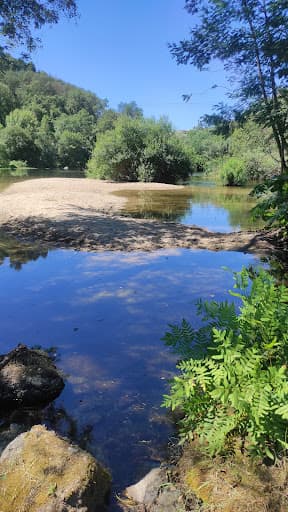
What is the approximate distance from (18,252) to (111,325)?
4.38 meters

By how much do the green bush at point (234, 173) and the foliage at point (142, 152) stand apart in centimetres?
460

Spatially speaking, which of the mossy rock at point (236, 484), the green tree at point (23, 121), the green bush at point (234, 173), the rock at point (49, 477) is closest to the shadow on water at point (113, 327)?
the rock at point (49, 477)

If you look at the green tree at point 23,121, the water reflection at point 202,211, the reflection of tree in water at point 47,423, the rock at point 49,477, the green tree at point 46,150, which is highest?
the green tree at point 23,121

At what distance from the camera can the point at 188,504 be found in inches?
79.9

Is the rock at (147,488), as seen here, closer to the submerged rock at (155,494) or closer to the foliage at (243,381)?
the submerged rock at (155,494)

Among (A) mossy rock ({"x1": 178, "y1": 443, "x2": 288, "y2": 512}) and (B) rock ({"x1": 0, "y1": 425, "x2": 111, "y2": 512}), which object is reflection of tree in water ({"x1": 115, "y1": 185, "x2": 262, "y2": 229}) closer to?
(A) mossy rock ({"x1": 178, "y1": 443, "x2": 288, "y2": 512})

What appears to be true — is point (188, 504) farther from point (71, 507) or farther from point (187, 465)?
point (71, 507)

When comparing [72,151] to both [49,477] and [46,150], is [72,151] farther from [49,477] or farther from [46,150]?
[49,477]

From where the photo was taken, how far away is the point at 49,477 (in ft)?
6.40

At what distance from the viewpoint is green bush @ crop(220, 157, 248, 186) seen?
28938mm

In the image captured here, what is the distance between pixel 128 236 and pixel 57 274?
3.30 meters

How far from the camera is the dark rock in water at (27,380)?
310cm

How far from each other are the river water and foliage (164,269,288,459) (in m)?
0.55

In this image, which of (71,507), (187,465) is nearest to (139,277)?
(187,465)
